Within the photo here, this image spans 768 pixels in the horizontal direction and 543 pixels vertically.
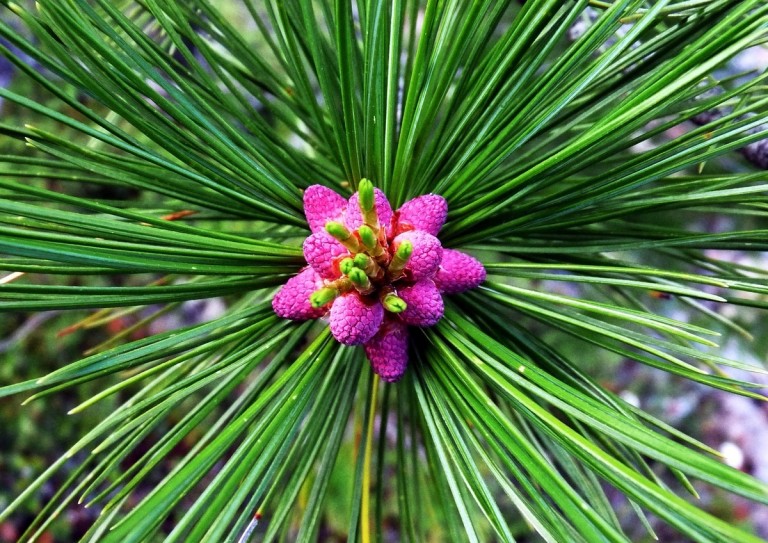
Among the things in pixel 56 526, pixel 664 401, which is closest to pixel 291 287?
pixel 56 526

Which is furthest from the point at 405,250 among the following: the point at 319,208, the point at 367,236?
the point at 319,208

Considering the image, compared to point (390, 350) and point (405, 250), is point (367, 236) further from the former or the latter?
point (390, 350)

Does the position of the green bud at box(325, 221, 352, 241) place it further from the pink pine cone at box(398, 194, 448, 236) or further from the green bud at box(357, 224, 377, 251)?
the pink pine cone at box(398, 194, 448, 236)

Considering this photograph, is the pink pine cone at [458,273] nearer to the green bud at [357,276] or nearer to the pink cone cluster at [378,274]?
the pink cone cluster at [378,274]

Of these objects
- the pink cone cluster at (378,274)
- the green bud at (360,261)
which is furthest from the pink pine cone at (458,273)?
the green bud at (360,261)

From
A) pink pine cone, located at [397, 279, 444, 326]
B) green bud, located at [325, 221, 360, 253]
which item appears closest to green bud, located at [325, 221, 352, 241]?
green bud, located at [325, 221, 360, 253]

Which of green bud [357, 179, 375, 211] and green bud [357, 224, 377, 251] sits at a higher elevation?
green bud [357, 179, 375, 211]

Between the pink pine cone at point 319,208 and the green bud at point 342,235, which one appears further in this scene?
the pink pine cone at point 319,208
